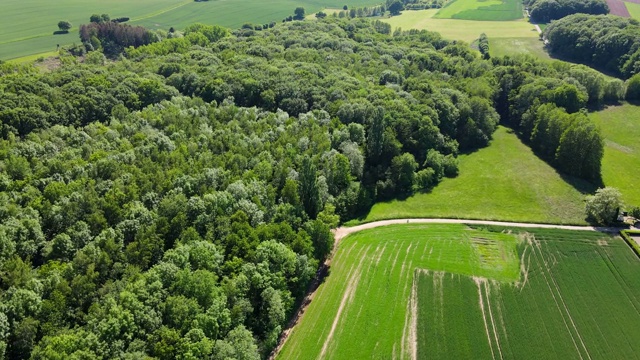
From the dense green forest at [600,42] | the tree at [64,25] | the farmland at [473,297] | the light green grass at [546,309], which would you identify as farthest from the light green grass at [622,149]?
the tree at [64,25]

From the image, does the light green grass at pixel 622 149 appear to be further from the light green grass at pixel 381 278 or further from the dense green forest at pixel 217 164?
the light green grass at pixel 381 278

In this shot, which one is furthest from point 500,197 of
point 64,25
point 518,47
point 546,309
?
point 64,25

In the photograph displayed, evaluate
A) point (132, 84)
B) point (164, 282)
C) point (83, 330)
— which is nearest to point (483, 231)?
point (164, 282)

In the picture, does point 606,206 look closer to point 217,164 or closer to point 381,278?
point 381,278

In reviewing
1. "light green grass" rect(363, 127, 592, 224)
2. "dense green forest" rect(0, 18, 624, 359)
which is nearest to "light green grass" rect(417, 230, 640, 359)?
"light green grass" rect(363, 127, 592, 224)

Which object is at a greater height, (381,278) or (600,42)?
(600,42)

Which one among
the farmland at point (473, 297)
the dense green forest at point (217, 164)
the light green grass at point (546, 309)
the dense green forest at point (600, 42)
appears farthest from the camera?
the dense green forest at point (600, 42)
